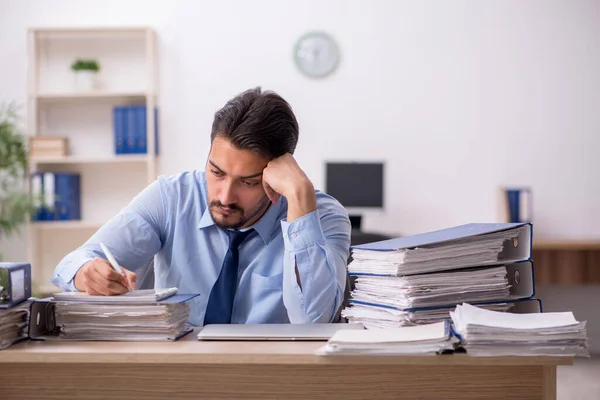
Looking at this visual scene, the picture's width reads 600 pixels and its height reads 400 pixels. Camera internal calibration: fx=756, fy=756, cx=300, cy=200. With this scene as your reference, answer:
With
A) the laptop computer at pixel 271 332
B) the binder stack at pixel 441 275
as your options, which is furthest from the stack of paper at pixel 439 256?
the laptop computer at pixel 271 332

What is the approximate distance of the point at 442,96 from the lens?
5.16 m

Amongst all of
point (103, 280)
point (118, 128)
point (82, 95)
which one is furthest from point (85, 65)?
point (103, 280)

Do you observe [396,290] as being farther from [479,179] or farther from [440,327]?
[479,179]

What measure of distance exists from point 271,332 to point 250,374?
114 mm

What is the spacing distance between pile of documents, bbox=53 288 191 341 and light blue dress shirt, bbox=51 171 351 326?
0.34 meters

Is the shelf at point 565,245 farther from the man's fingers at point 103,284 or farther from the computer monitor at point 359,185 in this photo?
the man's fingers at point 103,284

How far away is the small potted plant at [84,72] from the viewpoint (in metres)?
5.07

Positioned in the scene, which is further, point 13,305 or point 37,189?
point 37,189

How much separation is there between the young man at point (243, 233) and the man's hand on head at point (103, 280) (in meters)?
0.17

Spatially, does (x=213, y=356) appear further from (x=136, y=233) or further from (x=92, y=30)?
(x=92, y=30)

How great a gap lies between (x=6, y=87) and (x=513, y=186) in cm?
357

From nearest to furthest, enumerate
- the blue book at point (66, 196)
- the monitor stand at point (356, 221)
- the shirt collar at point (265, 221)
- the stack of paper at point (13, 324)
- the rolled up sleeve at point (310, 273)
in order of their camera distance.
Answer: the stack of paper at point (13, 324) → the rolled up sleeve at point (310, 273) → the shirt collar at point (265, 221) → the monitor stand at point (356, 221) → the blue book at point (66, 196)

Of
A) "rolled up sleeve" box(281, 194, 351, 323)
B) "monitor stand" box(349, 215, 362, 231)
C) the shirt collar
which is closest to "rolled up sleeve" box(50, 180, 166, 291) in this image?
the shirt collar

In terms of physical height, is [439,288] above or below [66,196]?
below
